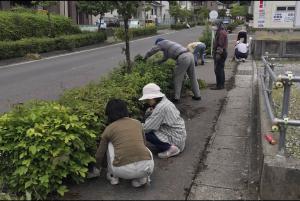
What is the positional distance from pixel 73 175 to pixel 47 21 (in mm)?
22610

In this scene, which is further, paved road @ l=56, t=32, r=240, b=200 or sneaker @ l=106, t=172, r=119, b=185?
sneaker @ l=106, t=172, r=119, b=185

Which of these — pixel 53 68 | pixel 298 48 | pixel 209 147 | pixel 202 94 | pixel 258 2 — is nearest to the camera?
pixel 209 147

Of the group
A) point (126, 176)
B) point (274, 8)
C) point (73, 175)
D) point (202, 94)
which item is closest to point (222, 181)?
point (126, 176)

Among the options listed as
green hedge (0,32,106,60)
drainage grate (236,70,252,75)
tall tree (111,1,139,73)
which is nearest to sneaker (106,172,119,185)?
tall tree (111,1,139,73)

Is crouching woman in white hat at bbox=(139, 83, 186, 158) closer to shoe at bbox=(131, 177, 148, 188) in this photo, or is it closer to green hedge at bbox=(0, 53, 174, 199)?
green hedge at bbox=(0, 53, 174, 199)

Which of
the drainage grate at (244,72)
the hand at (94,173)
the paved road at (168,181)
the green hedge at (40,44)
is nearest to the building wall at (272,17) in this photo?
the green hedge at (40,44)

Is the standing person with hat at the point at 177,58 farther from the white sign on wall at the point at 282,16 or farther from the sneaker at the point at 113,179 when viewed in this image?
the white sign on wall at the point at 282,16

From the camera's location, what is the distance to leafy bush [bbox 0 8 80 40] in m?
21.5

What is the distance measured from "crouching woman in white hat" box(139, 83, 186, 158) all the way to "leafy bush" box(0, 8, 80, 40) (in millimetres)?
17383

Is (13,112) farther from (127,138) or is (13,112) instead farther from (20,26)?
(20,26)

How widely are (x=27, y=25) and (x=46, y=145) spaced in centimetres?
2086

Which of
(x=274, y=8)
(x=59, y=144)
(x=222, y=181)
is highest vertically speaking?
(x=274, y=8)

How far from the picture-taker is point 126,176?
429 cm

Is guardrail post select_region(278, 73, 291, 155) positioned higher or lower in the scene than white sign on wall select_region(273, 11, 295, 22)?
lower
